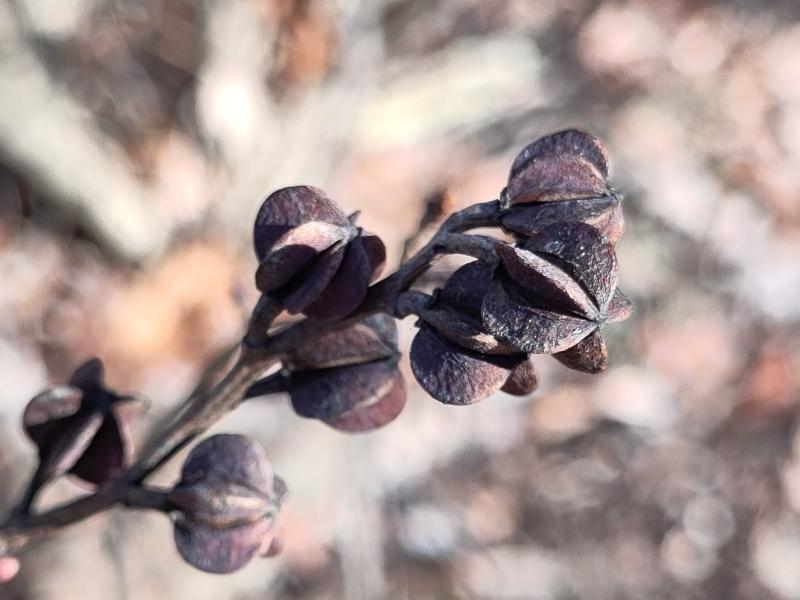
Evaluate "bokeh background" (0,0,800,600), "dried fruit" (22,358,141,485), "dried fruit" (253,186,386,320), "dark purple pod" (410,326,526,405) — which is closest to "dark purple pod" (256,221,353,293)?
"dried fruit" (253,186,386,320)

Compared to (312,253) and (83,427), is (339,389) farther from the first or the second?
(83,427)

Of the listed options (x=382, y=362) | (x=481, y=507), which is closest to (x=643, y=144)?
(x=481, y=507)

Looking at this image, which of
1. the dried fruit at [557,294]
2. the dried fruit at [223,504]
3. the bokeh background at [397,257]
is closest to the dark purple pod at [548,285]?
the dried fruit at [557,294]

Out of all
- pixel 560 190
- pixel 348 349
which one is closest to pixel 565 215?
pixel 560 190

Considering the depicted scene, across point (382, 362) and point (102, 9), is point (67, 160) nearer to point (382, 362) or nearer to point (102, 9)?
point (102, 9)

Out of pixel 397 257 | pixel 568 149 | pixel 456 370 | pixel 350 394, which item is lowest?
pixel 397 257

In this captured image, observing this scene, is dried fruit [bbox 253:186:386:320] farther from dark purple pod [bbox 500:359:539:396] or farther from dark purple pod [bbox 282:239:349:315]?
dark purple pod [bbox 500:359:539:396]
